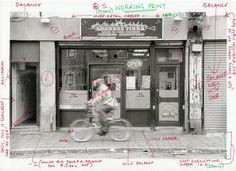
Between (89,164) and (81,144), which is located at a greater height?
(89,164)

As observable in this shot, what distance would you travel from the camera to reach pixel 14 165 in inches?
123

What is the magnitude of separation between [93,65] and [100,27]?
130 centimetres

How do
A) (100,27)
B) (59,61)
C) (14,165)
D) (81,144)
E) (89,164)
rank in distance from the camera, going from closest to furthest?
(14,165) < (89,164) < (81,144) < (100,27) < (59,61)

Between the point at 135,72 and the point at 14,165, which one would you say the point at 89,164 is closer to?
the point at 14,165

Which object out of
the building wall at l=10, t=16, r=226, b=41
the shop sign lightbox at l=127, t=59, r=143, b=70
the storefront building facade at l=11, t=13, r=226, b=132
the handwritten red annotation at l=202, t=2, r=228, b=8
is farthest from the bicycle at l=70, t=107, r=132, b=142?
the handwritten red annotation at l=202, t=2, r=228, b=8

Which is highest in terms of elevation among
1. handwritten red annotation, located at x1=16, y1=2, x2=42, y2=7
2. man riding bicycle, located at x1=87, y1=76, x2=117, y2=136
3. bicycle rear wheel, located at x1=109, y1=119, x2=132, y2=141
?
handwritten red annotation, located at x1=16, y1=2, x2=42, y2=7

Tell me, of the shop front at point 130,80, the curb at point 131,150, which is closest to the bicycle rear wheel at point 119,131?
the curb at point 131,150

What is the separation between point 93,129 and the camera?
8.05 metres

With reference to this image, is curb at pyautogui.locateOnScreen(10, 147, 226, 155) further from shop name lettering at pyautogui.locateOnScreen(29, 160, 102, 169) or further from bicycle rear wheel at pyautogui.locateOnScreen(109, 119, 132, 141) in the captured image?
shop name lettering at pyautogui.locateOnScreen(29, 160, 102, 169)

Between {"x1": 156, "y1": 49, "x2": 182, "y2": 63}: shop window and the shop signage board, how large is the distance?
67 centimetres

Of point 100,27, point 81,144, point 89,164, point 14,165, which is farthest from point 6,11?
point 100,27

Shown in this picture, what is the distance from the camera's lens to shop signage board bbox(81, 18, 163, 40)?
912cm

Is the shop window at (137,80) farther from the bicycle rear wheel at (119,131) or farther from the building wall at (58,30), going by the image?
the bicycle rear wheel at (119,131)

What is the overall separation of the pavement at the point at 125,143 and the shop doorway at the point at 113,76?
1.07m
